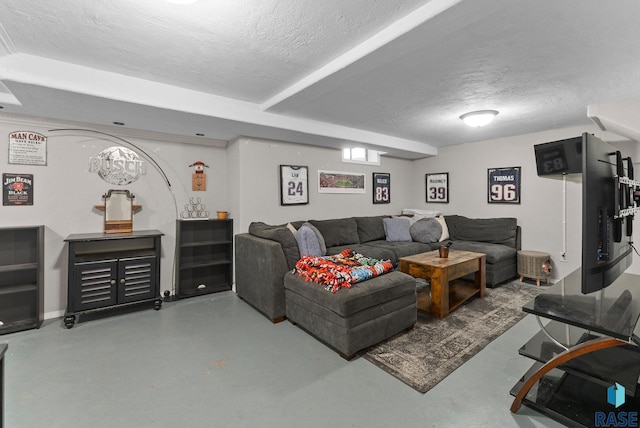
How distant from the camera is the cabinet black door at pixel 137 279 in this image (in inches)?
125

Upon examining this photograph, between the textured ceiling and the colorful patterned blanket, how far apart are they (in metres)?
1.62

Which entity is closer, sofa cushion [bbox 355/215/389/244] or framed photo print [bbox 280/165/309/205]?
framed photo print [bbox 280/165/309/205]

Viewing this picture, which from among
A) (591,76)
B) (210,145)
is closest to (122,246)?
(210,145)

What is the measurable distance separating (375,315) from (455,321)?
1.06 metres

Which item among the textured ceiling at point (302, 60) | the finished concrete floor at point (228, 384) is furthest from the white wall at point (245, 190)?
the finished concrete floor at point (228, 384)

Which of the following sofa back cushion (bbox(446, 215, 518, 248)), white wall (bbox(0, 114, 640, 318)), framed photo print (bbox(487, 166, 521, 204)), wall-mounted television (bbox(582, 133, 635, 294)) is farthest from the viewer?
framed photo print (bbox(487, 166, 521, 204))

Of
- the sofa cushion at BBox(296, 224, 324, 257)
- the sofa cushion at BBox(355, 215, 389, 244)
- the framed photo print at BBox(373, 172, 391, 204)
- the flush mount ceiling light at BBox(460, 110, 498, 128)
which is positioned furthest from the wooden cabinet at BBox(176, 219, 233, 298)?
the flush mount ceiling light at BBox(460, 110, 498, 128)

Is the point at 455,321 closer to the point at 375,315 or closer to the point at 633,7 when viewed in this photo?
the point at 375,315

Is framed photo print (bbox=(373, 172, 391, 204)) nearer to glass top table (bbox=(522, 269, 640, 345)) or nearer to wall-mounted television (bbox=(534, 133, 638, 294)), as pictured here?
glass top table (bbox=(522, 269, 640, 345))

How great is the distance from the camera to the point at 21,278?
9.89ft

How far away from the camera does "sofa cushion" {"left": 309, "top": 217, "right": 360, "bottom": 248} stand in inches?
170

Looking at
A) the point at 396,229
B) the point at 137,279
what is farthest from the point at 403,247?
the point at 137,279

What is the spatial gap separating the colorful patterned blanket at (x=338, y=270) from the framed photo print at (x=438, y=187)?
3384 millimetres

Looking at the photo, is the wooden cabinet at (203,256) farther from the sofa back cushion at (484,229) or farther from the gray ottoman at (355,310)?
the sofa back cushion at (484,229)
